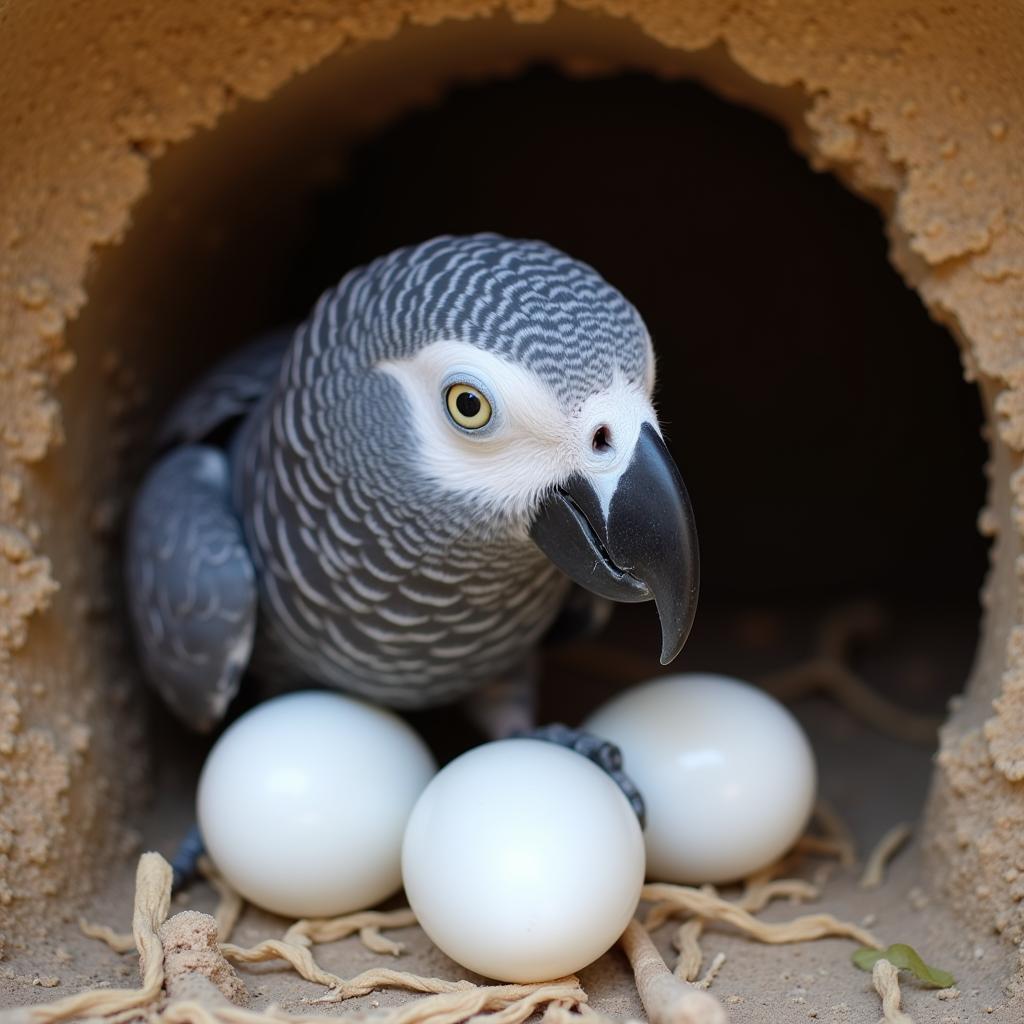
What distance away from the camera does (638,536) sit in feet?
5.24

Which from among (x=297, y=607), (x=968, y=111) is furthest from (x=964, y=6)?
(x=297, y=607)

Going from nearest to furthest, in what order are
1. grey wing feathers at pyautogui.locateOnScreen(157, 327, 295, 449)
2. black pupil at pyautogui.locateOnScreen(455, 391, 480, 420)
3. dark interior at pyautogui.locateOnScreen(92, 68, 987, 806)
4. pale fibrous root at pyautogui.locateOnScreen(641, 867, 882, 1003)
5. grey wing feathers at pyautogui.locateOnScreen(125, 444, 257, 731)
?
1. black pupil at pyautogui.locateOnScreen(455, 391, 480, 420)
2. pale fibrous root at pyautogui.locateOnScreen(641, 867, 882, 1003)
3. grey wing feathers at pyautogui.locateOnScreen(125, 444, 257, 731)
4. grey wing feathers at pyautogui.locateOnScreen(157, 327, 295, 449)
5. dark interior at pyautogui.locateOnScreen(92, 68, 987, 806)

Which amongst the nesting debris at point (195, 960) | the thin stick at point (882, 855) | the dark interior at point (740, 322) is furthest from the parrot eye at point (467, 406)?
the dark interior at point (740, 322)

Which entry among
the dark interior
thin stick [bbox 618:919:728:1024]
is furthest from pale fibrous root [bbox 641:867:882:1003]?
the dark interior

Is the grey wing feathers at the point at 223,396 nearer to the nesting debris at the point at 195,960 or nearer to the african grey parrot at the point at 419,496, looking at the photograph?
the african grey parrot at the point at 419,496

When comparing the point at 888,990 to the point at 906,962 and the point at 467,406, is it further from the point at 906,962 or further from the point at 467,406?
the point at 467,406

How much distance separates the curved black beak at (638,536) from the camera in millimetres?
1580

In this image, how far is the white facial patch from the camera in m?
1.58

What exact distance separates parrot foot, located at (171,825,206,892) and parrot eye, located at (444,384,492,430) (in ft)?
3.28

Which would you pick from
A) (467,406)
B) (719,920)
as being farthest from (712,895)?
(467,406)

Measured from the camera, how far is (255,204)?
277 centimetres

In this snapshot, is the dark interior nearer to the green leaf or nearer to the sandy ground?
the sandy ground

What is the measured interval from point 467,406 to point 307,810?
695 millimetres

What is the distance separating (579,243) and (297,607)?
5.51 feet
